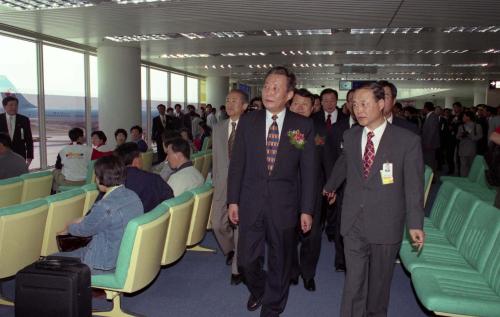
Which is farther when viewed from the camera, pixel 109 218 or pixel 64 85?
pixel 64 85

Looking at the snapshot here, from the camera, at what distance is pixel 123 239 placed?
2719mm

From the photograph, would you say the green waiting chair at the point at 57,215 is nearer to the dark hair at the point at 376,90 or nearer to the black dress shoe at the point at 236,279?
the black dress shoe at the point at 236,279

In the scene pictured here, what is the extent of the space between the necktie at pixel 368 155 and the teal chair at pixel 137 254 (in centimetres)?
131

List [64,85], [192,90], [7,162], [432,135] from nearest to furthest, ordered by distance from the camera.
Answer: [7,162] < [432,135] < [64,85] < [192,90]

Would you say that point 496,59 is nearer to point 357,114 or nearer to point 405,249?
point 405,249

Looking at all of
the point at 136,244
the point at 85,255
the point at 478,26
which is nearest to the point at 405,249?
the point at 136,244

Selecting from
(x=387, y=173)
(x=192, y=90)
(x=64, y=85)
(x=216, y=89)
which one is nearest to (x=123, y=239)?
(x=387, y=173)

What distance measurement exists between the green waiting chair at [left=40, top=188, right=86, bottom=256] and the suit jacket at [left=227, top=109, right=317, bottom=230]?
1.36m

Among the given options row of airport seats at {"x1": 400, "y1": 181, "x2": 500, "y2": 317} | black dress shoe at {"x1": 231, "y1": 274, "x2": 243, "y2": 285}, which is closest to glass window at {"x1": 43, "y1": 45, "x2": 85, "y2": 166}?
black dress shoe at {"x1": 231, "y1": 274, "x2": 243, "y2": 285}

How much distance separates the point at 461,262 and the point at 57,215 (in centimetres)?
301

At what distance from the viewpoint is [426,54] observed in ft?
40.3

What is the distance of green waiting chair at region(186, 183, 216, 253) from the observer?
3.79 meters

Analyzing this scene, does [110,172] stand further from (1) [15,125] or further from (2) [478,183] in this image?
(2) [478,183]

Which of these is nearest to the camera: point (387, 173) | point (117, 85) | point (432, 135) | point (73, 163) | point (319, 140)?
point (387, 173)
